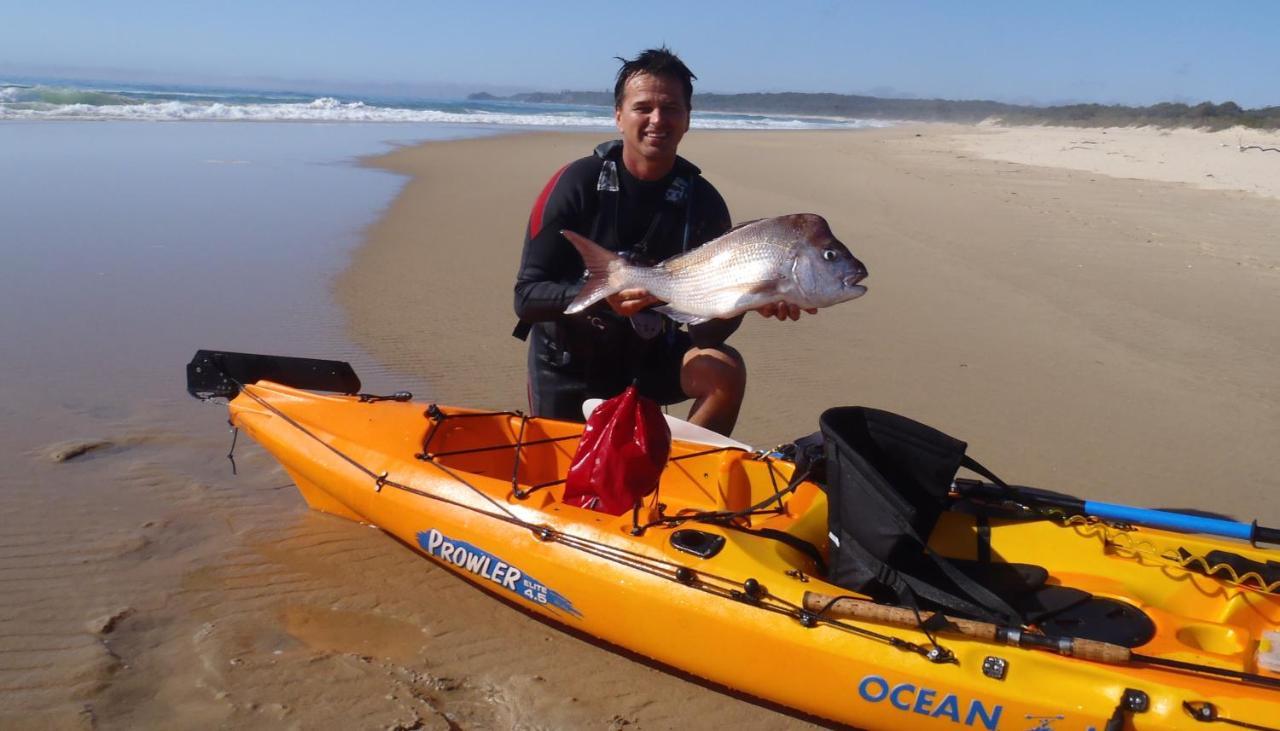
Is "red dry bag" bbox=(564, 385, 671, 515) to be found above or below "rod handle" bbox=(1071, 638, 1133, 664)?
above

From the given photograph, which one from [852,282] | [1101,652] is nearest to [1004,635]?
[1101,652]

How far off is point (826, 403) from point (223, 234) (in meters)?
6.89

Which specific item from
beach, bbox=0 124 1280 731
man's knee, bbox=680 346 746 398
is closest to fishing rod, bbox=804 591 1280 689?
beach, bbox=0 124 1280 731

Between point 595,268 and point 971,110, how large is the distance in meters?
113

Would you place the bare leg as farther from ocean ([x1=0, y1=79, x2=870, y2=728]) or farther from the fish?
ocean ([x1=0, y1=79, x2=870, y2=728])

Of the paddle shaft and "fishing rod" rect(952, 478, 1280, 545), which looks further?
"fishing rod" rect(952, 478, 1280, 545)

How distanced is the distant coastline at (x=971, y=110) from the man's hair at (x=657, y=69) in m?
40.8

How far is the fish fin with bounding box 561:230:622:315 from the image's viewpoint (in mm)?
3938

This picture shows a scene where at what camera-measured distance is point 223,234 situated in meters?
10.5

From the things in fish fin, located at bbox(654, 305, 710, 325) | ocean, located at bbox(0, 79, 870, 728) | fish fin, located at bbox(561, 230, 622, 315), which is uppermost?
fish fin, located at bbox(561, 230, 622, 315)

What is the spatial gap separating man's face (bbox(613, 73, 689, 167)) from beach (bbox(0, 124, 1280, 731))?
2.17m

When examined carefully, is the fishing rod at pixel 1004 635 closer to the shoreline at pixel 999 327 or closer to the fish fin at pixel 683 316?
the fish fin at pixel 683 316

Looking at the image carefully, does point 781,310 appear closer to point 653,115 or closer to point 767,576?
point 767,576

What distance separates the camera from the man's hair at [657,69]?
4445 millimetres
